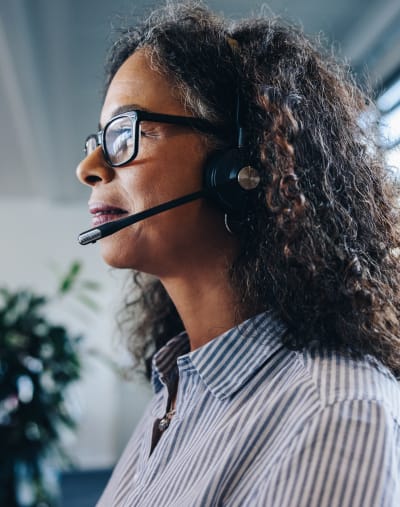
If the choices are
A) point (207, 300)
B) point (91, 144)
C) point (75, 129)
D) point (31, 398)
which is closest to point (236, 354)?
point (207, 300)

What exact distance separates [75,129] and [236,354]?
2.99 metres

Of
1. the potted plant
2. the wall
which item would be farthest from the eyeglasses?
the wall

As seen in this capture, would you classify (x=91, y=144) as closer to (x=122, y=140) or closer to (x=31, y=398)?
(x=122, y=140)

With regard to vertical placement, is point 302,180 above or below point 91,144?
above

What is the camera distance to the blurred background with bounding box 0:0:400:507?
7.24 feet

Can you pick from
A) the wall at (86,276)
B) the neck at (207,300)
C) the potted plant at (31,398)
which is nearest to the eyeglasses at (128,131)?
the neck at (207,300)

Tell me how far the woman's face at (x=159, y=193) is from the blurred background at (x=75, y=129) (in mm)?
301

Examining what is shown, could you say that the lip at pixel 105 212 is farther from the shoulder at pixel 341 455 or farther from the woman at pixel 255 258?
the shoulder at pixel 341 455

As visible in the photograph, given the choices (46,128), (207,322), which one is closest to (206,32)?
(207,322)

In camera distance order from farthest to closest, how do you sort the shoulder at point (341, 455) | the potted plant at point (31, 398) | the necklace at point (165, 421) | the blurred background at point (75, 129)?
the potted plant at point (31, 398) → the blurred background at point (75, 129) → the necklace at point (165, 421) → the shoulder at point (341, 455)

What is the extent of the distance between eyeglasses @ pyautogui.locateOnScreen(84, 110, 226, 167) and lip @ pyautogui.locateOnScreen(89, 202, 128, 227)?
59mm

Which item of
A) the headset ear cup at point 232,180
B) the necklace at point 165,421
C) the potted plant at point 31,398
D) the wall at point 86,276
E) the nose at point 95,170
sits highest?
the headset ear cup at point 232,180

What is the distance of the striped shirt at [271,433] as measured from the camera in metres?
0.50

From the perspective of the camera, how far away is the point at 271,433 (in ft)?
1.87
